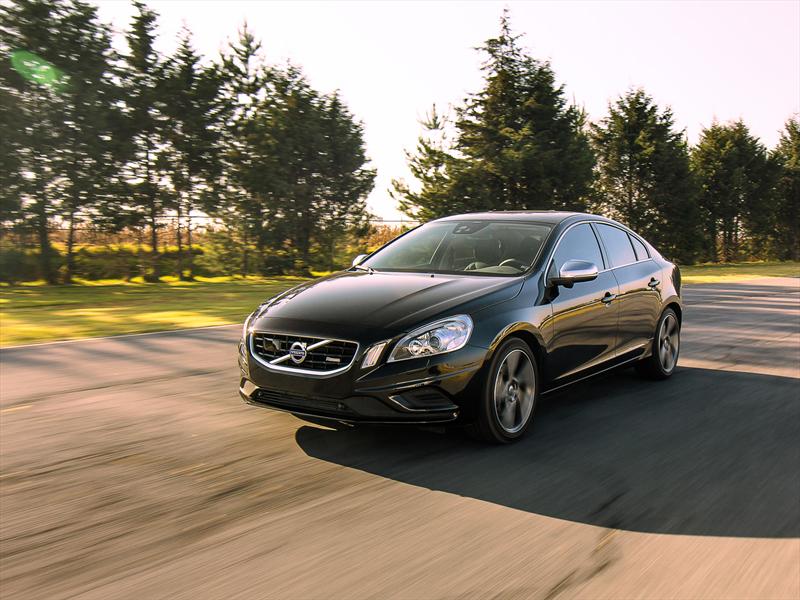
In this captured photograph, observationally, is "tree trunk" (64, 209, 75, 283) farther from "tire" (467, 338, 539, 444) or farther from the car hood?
"tire" (467, 338, 539, 444)

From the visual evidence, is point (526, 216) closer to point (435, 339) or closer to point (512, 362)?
point (512, 362)

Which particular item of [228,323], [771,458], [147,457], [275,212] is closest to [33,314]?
[228,323]

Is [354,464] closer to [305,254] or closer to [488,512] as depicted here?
[488,512]

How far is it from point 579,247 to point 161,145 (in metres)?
23.3

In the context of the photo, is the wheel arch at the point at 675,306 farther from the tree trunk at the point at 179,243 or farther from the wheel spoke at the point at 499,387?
the tree trunk at the point at 179,243

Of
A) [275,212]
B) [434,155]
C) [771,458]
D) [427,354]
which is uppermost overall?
[434,155]

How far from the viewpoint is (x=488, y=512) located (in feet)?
13.2

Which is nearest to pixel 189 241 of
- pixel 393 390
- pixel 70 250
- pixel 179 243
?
pixel 179 243

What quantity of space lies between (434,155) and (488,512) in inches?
1307

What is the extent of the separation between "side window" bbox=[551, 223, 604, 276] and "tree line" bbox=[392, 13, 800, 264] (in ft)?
90.5

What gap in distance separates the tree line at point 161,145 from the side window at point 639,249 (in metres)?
20.6

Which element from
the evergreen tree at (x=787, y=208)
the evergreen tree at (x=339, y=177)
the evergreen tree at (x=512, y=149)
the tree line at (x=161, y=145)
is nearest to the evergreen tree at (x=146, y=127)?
the tree line at (x=161, y=145)

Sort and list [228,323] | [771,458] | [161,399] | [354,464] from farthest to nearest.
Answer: [228,323] → [161,399] → [771,458] → [354,464]

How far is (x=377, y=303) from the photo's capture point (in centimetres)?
524
